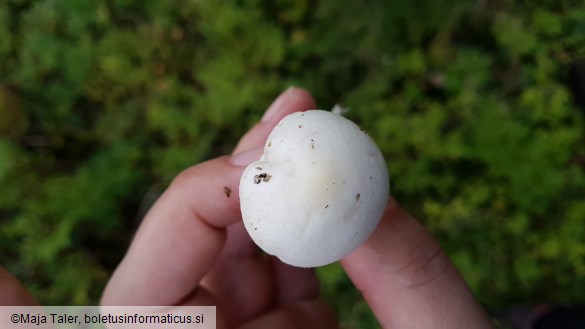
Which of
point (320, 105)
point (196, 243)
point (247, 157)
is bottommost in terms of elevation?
point (320, 105)

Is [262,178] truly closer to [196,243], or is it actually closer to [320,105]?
→ [196,243]

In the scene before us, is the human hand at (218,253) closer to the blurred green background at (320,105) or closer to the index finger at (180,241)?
the index finger at (180,241)

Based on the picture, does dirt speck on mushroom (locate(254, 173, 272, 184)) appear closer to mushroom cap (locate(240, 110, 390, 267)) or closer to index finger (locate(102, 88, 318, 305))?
mushroom cap (locate(240, 110, 390, 267))

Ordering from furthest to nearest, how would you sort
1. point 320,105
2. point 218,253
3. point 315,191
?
point 320,105 < point 218,253 < point 315,191

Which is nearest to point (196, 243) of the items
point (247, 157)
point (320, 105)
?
point (247, 157)

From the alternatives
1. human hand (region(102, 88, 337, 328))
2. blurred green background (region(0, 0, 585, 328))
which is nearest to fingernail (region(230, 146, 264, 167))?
human hand (region(102, 88, 337, 328))

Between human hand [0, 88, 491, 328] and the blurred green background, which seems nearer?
human hand [0, 88, 491, 328]

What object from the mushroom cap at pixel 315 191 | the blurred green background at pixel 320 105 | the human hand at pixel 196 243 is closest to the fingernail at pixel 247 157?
the human hand at pixel 196 243
